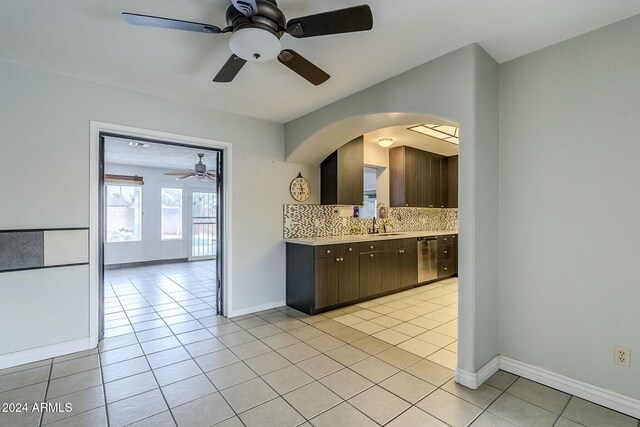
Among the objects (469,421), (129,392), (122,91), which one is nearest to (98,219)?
(122,91)

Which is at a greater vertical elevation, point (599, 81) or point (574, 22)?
point (574, 22)

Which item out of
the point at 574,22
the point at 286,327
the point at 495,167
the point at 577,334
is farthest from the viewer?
the point at 286,327

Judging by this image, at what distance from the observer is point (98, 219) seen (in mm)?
2992

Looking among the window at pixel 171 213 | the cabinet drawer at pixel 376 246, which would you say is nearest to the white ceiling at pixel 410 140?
the cabinet drawer at pixel 376 246

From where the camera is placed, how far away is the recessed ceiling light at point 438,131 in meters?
4.34

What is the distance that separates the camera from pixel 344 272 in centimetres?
405

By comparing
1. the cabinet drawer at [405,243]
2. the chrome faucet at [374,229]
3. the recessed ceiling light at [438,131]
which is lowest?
the cabinet drawer at [405,243]

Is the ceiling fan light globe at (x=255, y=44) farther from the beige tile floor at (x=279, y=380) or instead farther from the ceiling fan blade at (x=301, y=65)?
the beige tile floor at (x=279, y=380)

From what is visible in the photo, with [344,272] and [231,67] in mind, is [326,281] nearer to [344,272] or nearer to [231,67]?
[344,272]

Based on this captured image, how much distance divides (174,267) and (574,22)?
25.5 ft

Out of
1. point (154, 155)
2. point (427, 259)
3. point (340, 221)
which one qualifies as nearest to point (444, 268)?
point (427, 259)

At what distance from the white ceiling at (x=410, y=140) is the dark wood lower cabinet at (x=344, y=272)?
170 cm

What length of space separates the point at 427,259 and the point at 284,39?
4363 mm

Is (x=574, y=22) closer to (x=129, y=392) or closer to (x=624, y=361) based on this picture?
(x=624, y=361)
